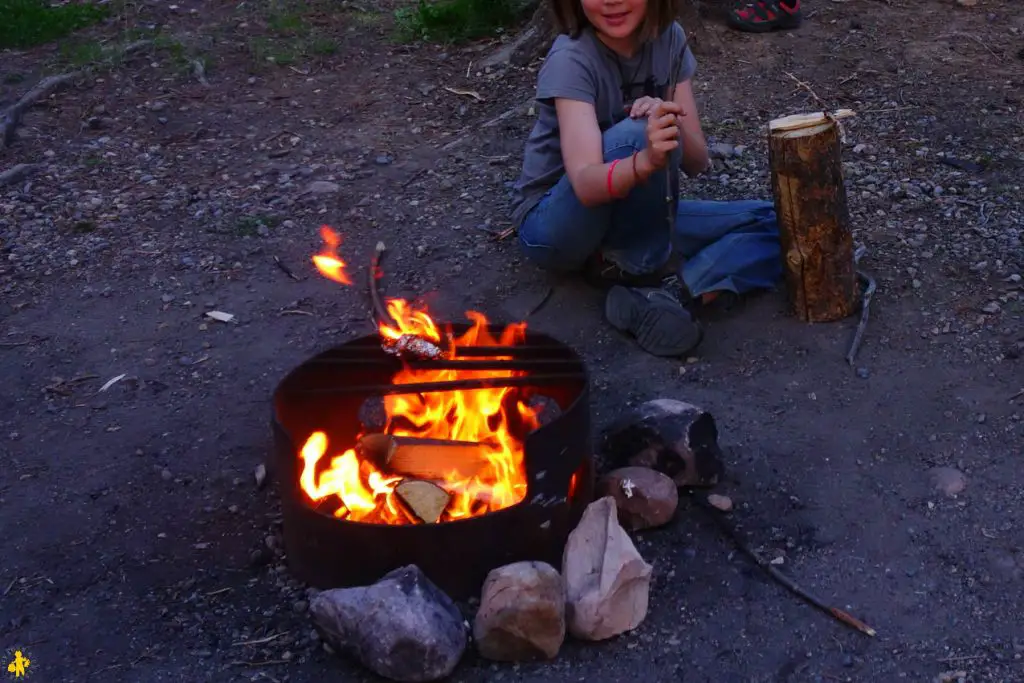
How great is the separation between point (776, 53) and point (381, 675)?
14.6 ft

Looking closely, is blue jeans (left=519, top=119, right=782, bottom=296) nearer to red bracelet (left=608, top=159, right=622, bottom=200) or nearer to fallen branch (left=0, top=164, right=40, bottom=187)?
red bracelet (left=608, top=159, right=622, bottom=200)

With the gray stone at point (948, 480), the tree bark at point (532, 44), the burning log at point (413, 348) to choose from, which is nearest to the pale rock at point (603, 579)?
the burning log at point (413, 348)

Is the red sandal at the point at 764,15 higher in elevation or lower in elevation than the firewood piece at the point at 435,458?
lower

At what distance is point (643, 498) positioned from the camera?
306 centimetres

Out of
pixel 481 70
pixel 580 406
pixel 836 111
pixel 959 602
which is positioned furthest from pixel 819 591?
pixel 481 70

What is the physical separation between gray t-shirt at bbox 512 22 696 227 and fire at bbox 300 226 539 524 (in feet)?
3.13

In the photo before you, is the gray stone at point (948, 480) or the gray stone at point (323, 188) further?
the gray stone at point (323, 188)

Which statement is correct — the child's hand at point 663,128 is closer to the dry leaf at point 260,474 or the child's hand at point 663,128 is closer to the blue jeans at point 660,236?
the blue jeans at point 660,236

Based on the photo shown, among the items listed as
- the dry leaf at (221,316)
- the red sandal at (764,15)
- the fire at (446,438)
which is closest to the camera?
the fire at (446,438)

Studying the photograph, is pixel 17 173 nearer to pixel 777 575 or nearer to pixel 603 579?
pixel 603 579

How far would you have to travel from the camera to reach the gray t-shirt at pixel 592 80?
3764mm

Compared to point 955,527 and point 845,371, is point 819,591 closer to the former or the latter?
point 955,527

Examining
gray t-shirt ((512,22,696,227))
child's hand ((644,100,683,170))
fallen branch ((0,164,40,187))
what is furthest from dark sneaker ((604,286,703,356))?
fallen branch ((0,164,40,187))

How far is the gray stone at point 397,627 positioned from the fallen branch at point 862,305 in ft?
6.13
